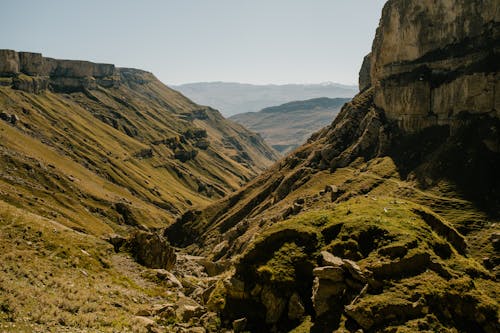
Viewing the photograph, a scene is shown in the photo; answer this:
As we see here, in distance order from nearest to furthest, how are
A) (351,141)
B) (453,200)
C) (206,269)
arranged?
(206,269) → (453,200) → (351,141)

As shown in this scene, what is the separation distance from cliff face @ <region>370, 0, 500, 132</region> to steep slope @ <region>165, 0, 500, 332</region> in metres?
0.48

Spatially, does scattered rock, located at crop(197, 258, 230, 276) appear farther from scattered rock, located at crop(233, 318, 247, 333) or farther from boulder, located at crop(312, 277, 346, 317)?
boulder, located at crop(312, 277, 346, 317)

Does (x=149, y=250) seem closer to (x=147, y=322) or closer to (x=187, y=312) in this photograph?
(x=187, y=312)

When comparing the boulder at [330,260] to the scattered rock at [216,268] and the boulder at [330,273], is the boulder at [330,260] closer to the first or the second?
the boulder at [330,273]

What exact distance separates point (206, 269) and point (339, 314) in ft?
198

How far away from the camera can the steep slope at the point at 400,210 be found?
112 ft

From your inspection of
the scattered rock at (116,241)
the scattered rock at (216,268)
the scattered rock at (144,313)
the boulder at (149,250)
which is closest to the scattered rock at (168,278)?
the boulder at (149,250)

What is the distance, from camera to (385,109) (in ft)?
572

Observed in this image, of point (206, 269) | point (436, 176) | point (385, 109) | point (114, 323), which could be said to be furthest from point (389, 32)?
point (114, 323)

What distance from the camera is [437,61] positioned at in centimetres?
15412

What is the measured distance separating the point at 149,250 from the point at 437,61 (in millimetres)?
129036

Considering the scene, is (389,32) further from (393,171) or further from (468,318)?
(468,318)

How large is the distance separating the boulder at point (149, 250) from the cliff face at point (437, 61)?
100 metres

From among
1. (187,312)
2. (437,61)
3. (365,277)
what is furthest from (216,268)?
(437,61)
